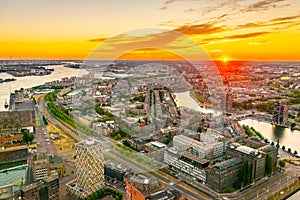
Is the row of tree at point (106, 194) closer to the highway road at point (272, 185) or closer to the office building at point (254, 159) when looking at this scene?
the highway road at point (272, 185)

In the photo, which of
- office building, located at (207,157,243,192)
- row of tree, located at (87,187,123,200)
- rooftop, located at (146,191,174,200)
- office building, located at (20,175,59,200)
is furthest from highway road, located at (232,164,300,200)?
office building, located at (20,175,59,200)

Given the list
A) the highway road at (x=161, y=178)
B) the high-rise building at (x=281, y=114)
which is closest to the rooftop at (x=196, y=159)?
the highway road at (x=161, y=178)

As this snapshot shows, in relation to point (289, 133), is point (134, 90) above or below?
above

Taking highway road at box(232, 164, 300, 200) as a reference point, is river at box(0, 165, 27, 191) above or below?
above

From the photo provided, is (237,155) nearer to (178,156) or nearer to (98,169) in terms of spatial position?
(178,156)

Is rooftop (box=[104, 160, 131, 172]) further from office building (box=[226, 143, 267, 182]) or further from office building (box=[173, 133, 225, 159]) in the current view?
office building (box=[226, 143, 267, 182])

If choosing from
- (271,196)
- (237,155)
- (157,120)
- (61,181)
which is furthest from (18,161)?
(271,196)
